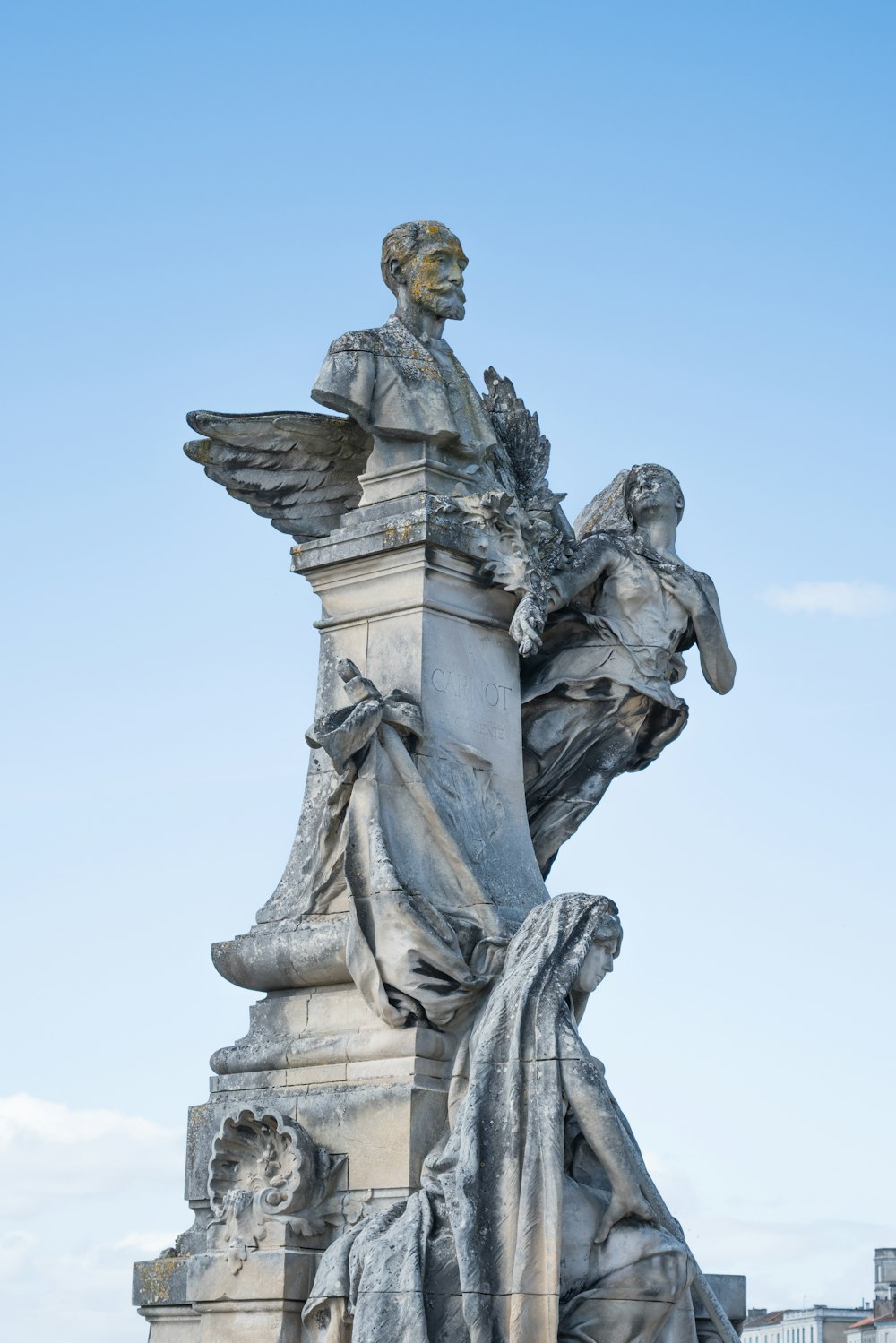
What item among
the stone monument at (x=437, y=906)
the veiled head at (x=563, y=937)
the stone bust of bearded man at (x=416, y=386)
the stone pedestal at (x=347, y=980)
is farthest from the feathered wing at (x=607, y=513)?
the veiled head at (x=563, y=937)

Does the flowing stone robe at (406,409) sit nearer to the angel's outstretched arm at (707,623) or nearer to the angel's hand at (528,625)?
the angel's hand at (528,625)

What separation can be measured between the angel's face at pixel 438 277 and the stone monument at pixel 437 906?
0.02m

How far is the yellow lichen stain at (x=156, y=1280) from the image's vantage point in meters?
11.8

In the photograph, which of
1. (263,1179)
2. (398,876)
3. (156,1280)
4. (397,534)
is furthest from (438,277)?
(156,1280)

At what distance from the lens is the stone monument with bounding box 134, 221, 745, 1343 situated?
10.4 metres

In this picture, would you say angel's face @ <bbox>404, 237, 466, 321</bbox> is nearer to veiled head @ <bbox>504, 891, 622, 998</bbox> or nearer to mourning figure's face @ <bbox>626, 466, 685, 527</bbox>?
mourning figure's face @ <bbox>626, 466, 685, 527</bbox>

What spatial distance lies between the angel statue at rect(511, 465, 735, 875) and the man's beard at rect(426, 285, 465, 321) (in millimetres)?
1433

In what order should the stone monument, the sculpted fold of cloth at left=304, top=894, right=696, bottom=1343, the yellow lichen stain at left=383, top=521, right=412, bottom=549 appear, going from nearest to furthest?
the sculpted fold of cloth at left=304, top=894, right=696, bottom=1343 < the stone monument < the yellow lichen stain at left=383, top=521, right=412, bottom=549

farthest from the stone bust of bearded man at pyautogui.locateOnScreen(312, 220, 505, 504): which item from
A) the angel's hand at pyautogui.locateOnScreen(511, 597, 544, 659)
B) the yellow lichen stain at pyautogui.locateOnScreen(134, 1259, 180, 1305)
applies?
the yellow lichen stain at pyautogui.locateOnScreen(134, 1259, 180, 1305)

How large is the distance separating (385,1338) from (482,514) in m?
4.28

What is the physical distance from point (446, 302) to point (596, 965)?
3.94m

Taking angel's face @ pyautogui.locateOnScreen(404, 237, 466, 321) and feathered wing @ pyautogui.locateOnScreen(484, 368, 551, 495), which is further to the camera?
feathered wing @ pyautogui.locateOnScreen(484, 368, 551, 495)

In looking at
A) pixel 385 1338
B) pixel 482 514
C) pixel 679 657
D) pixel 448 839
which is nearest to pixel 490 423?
pixel 482 514

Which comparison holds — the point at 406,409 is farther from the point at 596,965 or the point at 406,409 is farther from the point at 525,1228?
the point at 525,1228
